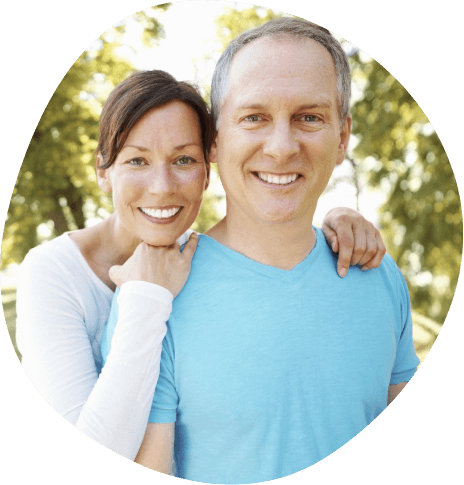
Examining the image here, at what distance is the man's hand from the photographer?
2.08 m

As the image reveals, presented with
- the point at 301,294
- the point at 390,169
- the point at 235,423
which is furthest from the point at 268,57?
the point at 235,423

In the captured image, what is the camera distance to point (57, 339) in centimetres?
199

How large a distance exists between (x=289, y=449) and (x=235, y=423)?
231 millimetres

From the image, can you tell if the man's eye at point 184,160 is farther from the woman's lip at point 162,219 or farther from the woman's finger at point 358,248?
the woman's finger at point 358,248

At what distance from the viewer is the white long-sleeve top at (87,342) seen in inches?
70.2

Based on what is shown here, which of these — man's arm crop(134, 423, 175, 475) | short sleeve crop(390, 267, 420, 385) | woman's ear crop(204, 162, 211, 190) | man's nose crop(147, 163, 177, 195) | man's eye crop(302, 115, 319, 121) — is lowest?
man's arm crop(134, 423, 175, 475)

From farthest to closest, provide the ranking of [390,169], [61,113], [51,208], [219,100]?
[390,169]
[51,208]
[61,113]
[219,100]

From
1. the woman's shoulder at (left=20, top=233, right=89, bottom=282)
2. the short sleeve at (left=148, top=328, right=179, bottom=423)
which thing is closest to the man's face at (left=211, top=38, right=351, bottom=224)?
the short sleeve at (left=148, top=328, right=179, bottom=423)

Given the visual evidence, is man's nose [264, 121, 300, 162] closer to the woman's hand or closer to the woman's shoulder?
the woman's hand

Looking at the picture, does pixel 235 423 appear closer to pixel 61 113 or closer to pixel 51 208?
pixel 51 208

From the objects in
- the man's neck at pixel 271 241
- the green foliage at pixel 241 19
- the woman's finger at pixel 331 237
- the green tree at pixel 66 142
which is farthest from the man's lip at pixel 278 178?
the green tree at pixel 66 142

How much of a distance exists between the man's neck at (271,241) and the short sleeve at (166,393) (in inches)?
17.4

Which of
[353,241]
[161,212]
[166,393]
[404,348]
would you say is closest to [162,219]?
[161,212]

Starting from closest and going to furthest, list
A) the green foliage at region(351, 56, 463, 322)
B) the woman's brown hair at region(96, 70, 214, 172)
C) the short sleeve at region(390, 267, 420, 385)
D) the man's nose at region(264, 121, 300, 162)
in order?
the man's nose at region(264, 121, 300, 162)
the woman's brown hair at region(96, 70, 214, 172)
the short sleeve at region(390, 267, 420, 385)
the green foliage at region(351, 56, 463, 322)
